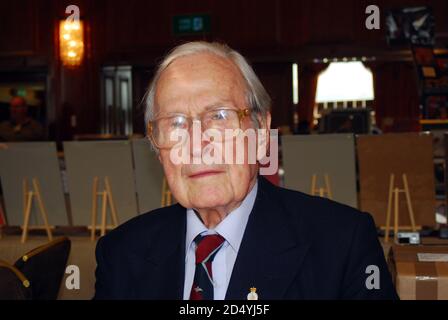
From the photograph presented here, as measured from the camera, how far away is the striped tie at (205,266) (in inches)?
56.4

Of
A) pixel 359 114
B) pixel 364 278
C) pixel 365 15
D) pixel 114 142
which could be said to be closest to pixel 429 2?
pixel 365 15

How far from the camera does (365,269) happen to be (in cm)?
144

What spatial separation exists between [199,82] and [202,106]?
0.19 feet

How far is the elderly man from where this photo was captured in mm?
1425

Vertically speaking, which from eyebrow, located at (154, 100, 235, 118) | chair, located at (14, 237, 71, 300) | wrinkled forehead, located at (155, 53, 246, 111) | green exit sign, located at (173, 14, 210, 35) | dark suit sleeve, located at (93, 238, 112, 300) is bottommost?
chair, located at (14, 237, 71, 300)

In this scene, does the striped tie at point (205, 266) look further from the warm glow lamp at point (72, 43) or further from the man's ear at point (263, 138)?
the warm glow lamp at point (72, 43)

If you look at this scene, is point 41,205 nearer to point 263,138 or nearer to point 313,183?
point 313,183

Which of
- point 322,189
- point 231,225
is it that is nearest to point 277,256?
point 231,225

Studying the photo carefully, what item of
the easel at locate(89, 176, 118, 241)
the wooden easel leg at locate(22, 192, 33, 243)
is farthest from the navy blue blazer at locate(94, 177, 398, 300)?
the wooden easel leg at locate(22, 192, 33, 243)

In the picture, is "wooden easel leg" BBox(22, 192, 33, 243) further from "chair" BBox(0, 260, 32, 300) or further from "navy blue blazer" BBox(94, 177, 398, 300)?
"navy blue blazer" BBox(94, 177, 398, 300)

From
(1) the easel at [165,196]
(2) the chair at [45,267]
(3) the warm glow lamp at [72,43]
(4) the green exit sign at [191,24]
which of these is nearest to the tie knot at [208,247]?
(2) the chair at [45,267]

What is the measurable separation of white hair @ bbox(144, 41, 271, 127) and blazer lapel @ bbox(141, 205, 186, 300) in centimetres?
26
